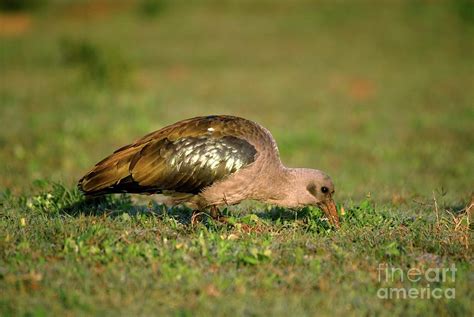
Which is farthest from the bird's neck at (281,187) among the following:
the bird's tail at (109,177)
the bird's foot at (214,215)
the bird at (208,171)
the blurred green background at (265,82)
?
the blurred green background at (265,82)

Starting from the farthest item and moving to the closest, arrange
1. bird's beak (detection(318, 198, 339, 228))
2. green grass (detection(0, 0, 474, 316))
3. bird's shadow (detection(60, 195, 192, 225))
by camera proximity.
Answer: bird's shadow (detection(60, 195, 192, 225))
bird's beak (detection(318, 198, 339, 228))
green grass (detection(0, 0, 474, 316))

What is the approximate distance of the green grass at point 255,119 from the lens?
14.8 feet

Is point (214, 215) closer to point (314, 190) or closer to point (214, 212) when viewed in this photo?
point (214, 212)

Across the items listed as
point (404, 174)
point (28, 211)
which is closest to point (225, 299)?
point (28, 211)

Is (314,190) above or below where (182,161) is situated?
below

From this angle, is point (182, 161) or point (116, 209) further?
point (116, 209)

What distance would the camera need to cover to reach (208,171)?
235 inches

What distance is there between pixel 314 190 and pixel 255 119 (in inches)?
330

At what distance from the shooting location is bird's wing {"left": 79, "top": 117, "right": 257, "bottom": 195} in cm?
598

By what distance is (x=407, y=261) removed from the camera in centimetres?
499

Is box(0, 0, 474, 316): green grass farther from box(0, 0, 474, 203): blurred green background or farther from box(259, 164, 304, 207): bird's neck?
Answer: box(259, 164, 304, 207): bird's neck

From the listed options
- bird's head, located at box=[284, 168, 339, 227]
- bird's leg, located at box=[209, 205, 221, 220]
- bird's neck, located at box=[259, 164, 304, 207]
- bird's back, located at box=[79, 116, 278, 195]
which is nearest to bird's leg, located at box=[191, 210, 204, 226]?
bird's leg, located at box=[209, 205, 221, 220]

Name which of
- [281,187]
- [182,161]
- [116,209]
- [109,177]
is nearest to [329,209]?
[281,187]

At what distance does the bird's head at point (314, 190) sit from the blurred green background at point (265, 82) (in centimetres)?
179
